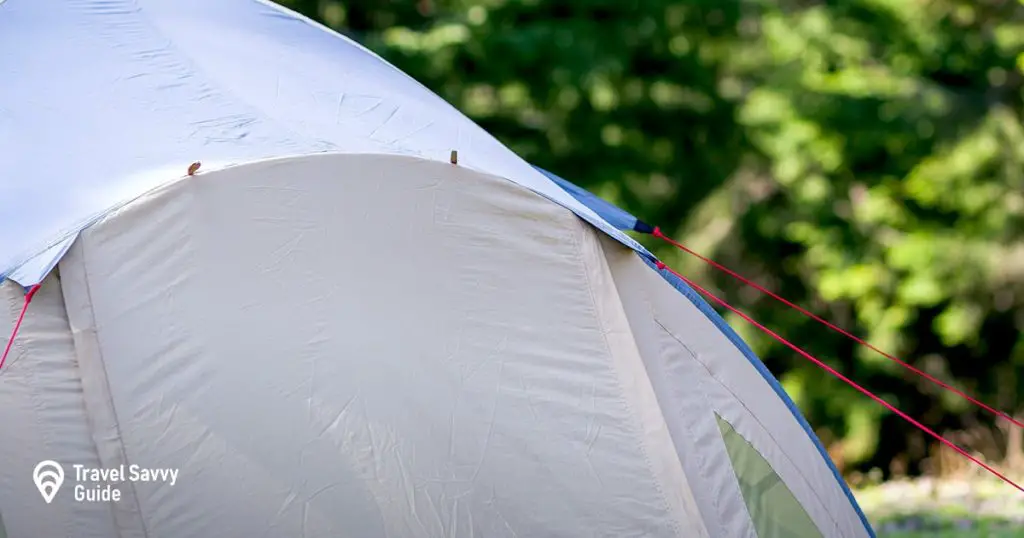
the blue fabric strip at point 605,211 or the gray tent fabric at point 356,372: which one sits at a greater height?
the blue fabric strip at point 605,211

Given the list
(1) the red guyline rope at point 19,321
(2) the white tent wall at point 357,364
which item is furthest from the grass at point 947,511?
(1) the red guyline rope at point 19,321

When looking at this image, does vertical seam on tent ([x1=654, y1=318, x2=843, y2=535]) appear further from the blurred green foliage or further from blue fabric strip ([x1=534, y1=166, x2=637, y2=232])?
the blurred green foliage

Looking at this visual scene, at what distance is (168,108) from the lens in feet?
14.8

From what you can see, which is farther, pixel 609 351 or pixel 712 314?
pixel 712 314

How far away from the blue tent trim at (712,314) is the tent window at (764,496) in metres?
0.25

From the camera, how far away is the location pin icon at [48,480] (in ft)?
12.9

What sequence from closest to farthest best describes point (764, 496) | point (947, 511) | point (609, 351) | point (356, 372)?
point (356, 372), point (609, 351), point (764, 496), point (947, 511)

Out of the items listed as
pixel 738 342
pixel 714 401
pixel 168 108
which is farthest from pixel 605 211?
pixel 168 108

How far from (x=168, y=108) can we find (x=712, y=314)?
73.0 inches

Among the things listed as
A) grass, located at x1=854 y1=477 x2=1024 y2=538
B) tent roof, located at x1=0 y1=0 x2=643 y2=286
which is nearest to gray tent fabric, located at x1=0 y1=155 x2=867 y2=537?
tent roof, located at x1=0 y1=0 x2=643 y2=286

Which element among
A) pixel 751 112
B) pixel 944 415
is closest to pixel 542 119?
pixel 751 112

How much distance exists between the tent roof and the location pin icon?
530mm

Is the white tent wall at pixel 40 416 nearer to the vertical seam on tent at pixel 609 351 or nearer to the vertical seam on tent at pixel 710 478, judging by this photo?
the vertical seam on tent at pixel 609 351

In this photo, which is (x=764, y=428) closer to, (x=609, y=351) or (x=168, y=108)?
(x=609, y=351)
